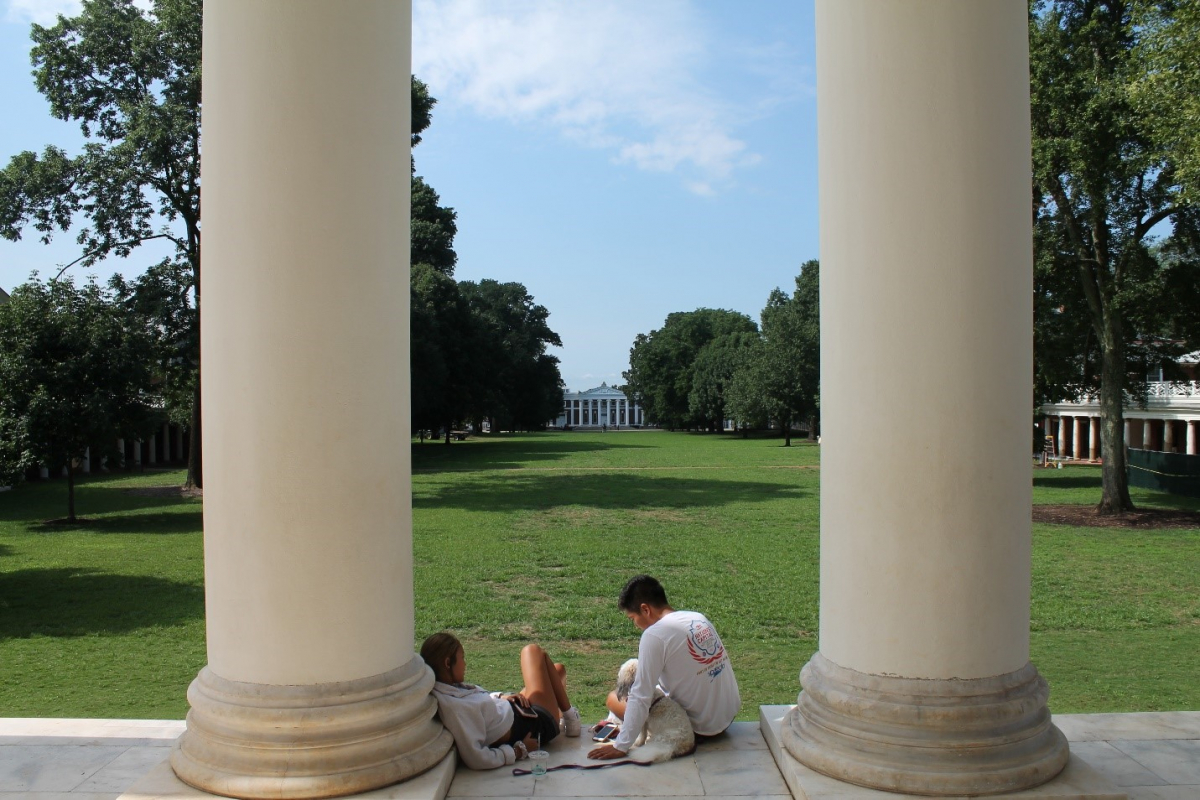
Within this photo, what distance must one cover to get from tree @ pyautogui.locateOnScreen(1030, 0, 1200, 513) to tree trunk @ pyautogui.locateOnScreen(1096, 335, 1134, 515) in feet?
0.12

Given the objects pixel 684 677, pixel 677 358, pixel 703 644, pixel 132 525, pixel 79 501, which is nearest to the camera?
pixel 684 677

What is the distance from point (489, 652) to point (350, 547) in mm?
9581

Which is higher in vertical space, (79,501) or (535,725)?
(535,725)

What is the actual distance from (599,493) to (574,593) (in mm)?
22866

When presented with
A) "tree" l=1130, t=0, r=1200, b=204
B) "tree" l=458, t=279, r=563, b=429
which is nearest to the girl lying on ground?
"tree" l=1130, t=0, r=1200, b=204

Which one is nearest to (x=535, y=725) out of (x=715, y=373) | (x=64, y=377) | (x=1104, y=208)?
(x=64, y=377)

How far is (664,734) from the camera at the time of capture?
7113 mm

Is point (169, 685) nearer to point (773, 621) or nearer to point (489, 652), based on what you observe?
point (489, 652)

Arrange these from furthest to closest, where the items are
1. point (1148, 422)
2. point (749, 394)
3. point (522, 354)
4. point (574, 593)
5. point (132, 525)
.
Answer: point (522, 354) < point (749, 394) < point (1148, 422) < point (132, 525) < point (574, 593)

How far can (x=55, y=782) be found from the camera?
21.6 feet

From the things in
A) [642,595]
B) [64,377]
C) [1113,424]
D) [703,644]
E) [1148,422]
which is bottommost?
[703,644]

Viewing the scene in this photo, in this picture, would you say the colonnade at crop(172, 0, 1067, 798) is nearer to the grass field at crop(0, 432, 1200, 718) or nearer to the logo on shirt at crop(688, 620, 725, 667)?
the logo on shirt at crop(688, 620, 725, 667)

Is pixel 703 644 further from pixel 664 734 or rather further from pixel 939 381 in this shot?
pixel 939 381

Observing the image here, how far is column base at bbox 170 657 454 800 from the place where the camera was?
5.79 metres
